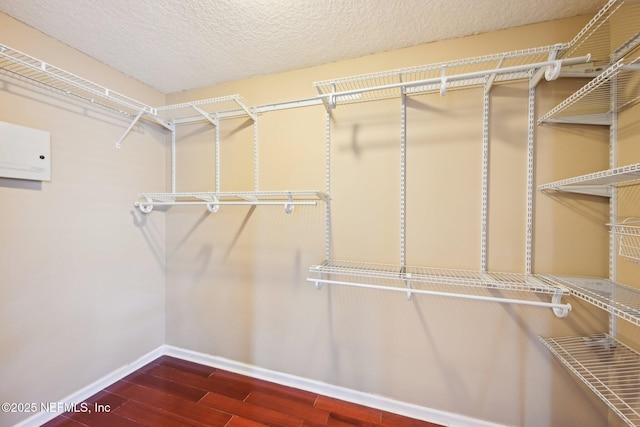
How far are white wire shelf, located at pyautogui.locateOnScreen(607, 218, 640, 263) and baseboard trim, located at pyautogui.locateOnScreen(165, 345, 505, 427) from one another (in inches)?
44.0

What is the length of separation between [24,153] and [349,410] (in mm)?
2405

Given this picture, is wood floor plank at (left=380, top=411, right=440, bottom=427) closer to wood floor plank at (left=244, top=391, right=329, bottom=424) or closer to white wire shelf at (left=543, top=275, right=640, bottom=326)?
wood floor plank at (left=244, top=391, right=329, bottom=424)

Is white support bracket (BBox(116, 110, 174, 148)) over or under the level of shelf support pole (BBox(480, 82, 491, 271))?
over

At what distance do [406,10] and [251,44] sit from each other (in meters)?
0.89

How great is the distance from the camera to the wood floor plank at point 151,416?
1.38 meters

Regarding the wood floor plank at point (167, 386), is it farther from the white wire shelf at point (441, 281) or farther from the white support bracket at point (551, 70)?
the white support bracket at point (551, 70)

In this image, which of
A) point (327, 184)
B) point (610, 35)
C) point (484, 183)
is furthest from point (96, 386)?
point (610, 35)

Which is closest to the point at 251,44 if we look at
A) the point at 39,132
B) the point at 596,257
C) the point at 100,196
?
the point at 39,132

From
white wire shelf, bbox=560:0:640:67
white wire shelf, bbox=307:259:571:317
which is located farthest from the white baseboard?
white wire shelf, bbox=560:0:640:67

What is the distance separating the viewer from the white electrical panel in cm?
121

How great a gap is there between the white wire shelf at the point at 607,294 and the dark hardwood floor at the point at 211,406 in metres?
1.11

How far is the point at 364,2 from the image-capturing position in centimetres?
114

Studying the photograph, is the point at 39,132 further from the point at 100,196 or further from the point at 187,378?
the point at 187,378

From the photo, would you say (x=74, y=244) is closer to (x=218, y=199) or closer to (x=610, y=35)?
(x=218, y=199)
